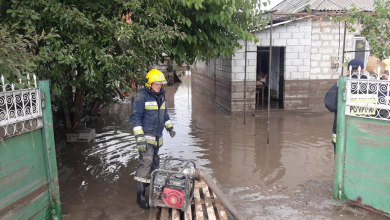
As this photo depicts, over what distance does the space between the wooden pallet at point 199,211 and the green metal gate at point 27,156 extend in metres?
1.27

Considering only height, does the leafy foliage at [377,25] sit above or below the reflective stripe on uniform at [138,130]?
above

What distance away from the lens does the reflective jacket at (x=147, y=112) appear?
4.09 meters

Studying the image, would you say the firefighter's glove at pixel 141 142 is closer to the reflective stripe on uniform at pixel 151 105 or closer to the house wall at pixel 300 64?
the reflective stripe on uniform at pixel 151 105

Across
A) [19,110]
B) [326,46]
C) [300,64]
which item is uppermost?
[326,46]

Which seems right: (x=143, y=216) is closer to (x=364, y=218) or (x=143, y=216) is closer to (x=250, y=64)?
(x=364, y=218)

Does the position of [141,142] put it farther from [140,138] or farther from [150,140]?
[150,140]

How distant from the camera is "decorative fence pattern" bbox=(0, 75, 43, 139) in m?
2.95

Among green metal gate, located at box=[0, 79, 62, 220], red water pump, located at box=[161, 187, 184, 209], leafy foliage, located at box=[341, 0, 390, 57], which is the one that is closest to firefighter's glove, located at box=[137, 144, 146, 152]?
red water pump, located at box=[161, 187, 184, 209]

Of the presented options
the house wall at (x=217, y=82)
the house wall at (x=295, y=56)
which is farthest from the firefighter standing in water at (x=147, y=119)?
the house wall at (x=295, y=56)

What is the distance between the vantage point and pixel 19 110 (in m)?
3.17

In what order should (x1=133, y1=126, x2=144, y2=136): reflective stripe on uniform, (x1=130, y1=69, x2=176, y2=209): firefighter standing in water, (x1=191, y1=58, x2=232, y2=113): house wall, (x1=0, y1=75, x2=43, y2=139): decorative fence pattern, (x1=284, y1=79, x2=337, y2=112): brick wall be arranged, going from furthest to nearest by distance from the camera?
(x1=191, y1=58, x2=232, y2=113): house wall, (x1=284, y1=79, x2=337, y2=112): brick wall, (x1=130, y1=69, x2=176, y2=209): firefighter standing in water, (x1=133, y1=126, x2=144, y2=136): reflective stripe on uniform, (x1=0, y1=75, x2=43, y2=139): decorative fence pattern

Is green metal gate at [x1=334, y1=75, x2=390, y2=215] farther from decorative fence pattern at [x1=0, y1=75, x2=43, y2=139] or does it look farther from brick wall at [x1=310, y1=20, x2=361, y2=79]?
brick wall at [x1=310, y1=20, x2=361, y2=79]

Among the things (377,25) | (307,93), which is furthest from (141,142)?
(307,93)

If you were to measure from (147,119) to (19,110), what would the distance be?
61.6 inches
